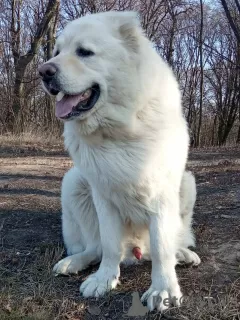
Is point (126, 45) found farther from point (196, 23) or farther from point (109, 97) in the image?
point (196, 23)

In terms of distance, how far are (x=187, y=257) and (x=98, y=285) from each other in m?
0.69

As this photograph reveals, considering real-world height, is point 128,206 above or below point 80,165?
below

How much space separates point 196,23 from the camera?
21594 mm

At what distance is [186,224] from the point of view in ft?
10.4

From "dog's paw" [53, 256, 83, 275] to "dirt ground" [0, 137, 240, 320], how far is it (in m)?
0.05

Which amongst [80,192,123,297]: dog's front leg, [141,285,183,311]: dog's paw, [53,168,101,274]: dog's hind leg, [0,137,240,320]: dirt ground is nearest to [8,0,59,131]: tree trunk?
[0,137,240,320]: dirt ground

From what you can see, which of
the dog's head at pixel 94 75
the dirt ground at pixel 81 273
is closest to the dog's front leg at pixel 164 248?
the dirt ground at pixel 81 273

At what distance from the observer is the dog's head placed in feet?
7.86

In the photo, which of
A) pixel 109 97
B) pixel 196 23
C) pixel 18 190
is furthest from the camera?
pixel 196 23

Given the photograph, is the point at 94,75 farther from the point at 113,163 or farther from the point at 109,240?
the point at 109,240

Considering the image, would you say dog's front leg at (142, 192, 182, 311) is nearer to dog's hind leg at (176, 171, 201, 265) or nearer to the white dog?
the white dog

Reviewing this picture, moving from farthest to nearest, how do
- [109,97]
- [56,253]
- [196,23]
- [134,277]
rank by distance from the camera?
1. [196,23]
2. [56,253]
3. [134,277]
4. [109,97]

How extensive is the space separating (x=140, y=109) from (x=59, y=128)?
11171 mm

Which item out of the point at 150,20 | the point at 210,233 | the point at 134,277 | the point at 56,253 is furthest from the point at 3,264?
the point at 150,20
